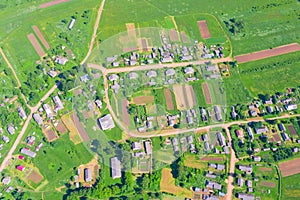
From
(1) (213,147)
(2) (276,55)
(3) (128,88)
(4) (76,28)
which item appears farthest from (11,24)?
(2) (276,55)

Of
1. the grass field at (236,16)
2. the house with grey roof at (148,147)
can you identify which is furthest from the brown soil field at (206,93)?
the house with grey roof at (148,147)

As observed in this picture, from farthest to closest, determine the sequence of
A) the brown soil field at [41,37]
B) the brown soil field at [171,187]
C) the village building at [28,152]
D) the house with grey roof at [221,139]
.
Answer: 1. the brown soil field at [41,37]
2. the house with grey roof at [221,139]
3. the village building at [28,152]
4. the brown soil field at [171,187]

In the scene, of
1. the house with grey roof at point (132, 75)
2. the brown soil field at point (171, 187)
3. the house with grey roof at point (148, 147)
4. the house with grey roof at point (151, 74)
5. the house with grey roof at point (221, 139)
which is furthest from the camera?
the house with grey roof at point (151, 74)

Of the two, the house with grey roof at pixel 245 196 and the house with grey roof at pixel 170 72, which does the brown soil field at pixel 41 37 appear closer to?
the house with grey roof at pixel 170 72

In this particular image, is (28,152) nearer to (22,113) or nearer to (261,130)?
(22,113)

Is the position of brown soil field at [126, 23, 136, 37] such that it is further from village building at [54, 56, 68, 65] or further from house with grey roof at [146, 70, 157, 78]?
village building at [54, 56, 68, 65]

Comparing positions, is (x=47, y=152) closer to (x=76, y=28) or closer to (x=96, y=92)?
(x=96, y=92)

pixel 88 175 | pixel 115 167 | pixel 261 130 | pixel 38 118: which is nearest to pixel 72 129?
pixel 38 118
